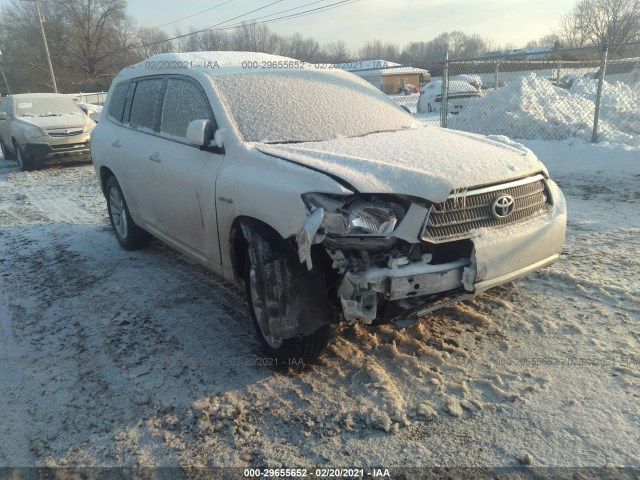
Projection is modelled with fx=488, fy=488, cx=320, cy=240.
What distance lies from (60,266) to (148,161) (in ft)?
5.80

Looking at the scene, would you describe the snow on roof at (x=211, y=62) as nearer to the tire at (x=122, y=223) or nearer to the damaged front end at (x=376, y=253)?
the tire at (x=122, y=223)

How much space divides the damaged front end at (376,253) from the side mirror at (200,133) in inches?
45.3

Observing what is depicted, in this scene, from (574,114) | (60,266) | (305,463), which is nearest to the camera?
(305,463)

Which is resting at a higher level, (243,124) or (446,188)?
(243,124)

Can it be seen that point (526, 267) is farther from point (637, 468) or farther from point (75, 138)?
point (75, 138)

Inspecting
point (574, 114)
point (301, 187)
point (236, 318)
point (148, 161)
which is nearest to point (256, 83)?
point (148, 161)

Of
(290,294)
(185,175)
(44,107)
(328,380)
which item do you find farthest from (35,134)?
(328,380)

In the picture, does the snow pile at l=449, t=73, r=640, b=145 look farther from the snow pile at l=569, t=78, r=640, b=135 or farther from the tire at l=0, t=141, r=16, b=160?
the tire at l=0, t=141, r=16, b=160

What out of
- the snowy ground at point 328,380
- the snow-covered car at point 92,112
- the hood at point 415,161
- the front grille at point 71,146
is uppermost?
the snow-covered car at point 92,112

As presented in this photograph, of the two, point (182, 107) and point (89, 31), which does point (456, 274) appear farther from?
point (89, 31)

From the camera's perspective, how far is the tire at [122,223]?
5301 millimetres

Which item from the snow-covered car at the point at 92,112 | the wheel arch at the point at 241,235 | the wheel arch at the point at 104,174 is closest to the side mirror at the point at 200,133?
the wheel arch at the point at 241,235

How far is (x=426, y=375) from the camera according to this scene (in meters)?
2.92

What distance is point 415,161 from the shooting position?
2.94 meters
